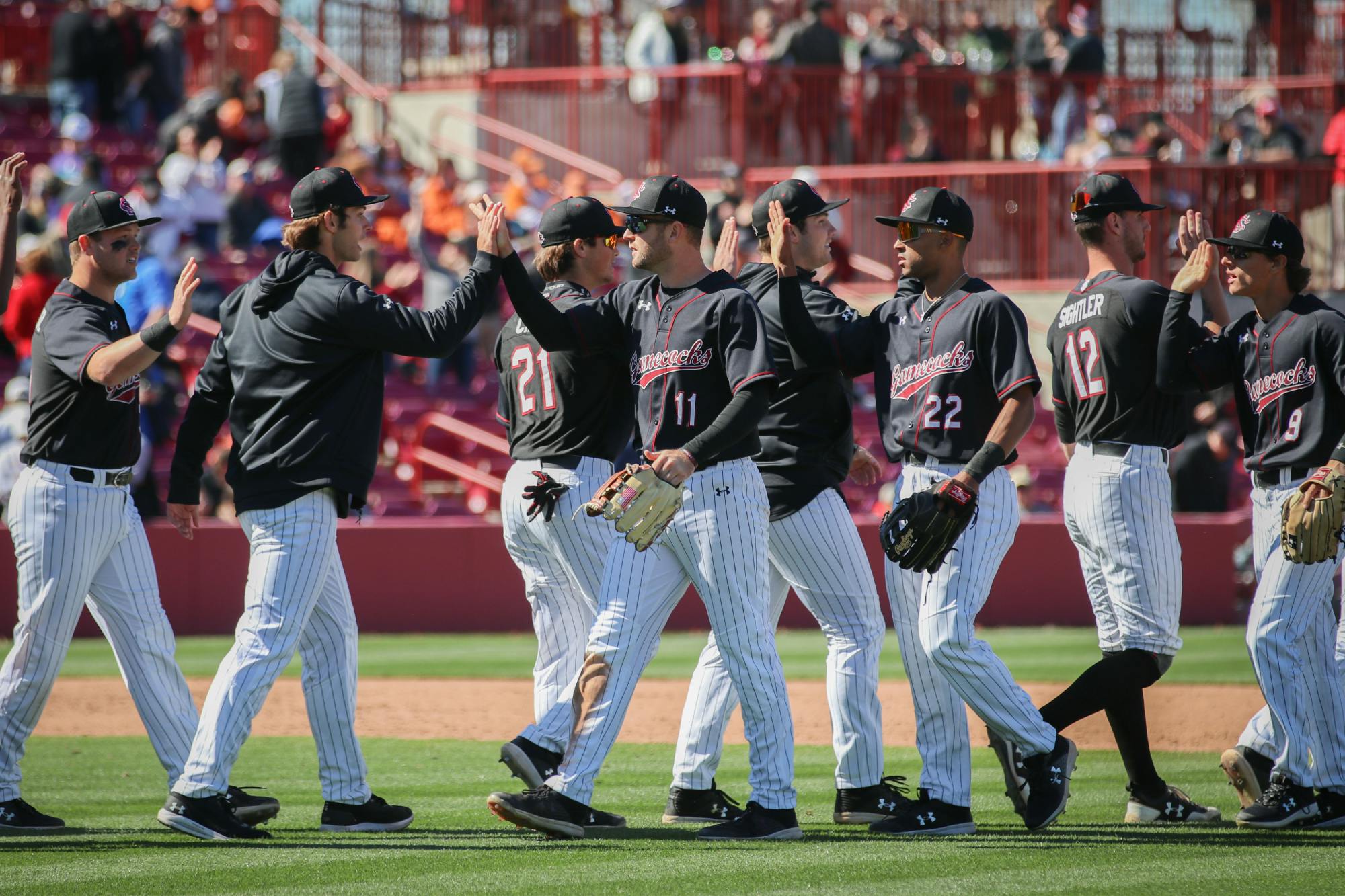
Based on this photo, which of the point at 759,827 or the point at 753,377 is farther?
the point at 759,827

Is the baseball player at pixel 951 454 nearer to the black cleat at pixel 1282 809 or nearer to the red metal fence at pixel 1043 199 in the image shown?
the black cleat at pixel 1282 809

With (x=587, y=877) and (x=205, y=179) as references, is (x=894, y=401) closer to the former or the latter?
(x=587, y=877)

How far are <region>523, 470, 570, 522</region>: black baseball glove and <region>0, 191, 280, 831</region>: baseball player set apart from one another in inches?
54.0

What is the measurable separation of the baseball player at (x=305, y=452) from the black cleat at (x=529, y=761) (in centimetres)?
51

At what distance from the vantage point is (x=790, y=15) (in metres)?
22.7

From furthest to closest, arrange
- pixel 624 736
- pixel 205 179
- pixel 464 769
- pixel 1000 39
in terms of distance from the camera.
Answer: pixel 1000 39 → pixel 205 179 → pixel 624 736 → pixel 464 769

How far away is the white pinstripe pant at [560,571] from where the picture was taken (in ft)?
20.3

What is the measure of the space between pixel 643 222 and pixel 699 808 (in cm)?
211

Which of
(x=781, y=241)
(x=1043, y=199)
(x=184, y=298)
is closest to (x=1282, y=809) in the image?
(x=781, y=241)

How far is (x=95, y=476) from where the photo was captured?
20.0ft

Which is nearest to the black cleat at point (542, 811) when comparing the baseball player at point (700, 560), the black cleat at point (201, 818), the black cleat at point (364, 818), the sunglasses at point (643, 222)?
the baseball player at point (700, 560)

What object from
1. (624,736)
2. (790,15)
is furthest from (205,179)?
(624,736)

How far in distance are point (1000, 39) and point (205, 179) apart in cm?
982

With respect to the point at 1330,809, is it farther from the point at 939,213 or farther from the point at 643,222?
the point at 643,222
